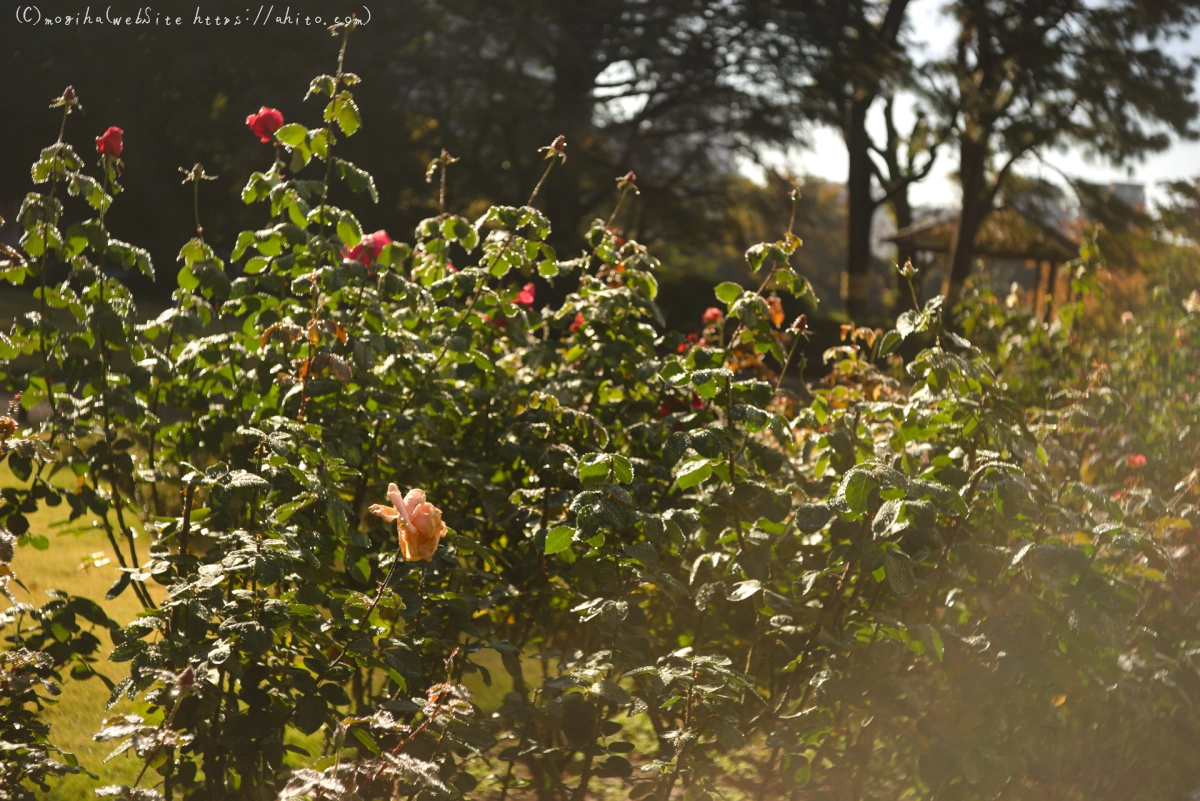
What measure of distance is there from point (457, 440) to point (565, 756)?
938 millimetres

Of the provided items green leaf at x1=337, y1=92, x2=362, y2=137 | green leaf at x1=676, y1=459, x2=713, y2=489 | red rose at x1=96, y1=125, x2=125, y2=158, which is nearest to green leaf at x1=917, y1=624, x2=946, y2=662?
green leaf at x1=676, y1=459, x2=713, y2=489

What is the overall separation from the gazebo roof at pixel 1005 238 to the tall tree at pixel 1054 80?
199 cm

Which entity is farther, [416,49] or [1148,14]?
[1148,14]

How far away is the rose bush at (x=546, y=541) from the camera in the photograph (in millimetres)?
1700

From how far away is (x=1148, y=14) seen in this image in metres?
17.8

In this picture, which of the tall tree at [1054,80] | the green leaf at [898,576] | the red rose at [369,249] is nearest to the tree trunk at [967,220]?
the tall tree at [1054,80]

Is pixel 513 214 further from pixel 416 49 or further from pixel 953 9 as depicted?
pixel 953 9

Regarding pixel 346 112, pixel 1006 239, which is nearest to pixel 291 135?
pixel 346 112

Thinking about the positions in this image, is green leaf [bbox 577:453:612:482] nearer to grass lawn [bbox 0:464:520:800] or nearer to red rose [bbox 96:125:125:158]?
grass lawn [bbox 0:464:520:800]

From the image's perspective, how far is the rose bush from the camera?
1700mm

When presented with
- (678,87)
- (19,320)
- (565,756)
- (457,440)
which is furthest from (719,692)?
(678,87)

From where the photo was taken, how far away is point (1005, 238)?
21766mm

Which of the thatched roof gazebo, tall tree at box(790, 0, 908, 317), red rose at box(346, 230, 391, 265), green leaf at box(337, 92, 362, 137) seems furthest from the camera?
the thatched roof gazebo

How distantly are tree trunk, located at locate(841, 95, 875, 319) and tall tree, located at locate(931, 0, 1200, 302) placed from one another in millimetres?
2658
